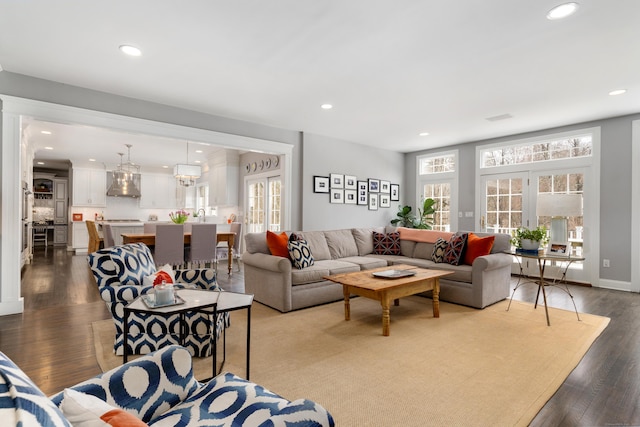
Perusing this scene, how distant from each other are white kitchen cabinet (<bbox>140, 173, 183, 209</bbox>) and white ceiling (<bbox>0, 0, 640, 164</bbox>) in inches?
274

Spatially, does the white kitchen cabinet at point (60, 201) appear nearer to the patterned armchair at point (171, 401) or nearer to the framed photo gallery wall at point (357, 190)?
the framed photo gallery wall at point (357, 190)

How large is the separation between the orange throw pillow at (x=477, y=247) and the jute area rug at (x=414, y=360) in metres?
0.69

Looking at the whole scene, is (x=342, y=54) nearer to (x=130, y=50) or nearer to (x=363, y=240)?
(x=130, y=50)

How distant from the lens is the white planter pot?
3.64 m

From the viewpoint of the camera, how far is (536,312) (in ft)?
12.5

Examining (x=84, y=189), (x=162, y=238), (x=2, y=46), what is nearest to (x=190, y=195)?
(x=84, y=189)

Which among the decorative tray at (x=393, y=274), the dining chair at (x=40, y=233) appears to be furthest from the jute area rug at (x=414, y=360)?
the dining chair at (x=40, y=233)

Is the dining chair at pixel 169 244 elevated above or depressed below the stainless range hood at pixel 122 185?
below

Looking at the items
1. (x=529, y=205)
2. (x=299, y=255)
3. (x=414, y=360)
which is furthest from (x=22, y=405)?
(x=529, y=205)

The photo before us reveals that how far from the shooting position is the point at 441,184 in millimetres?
7227

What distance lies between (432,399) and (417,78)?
9.87 ft

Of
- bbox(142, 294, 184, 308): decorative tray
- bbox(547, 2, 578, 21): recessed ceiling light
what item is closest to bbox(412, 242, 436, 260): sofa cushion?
bbox(547, 2, 578, 21): recessed ceiling light

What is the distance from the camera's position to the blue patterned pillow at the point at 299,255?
13.3 ft

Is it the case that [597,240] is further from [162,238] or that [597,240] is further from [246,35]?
[162,238]
